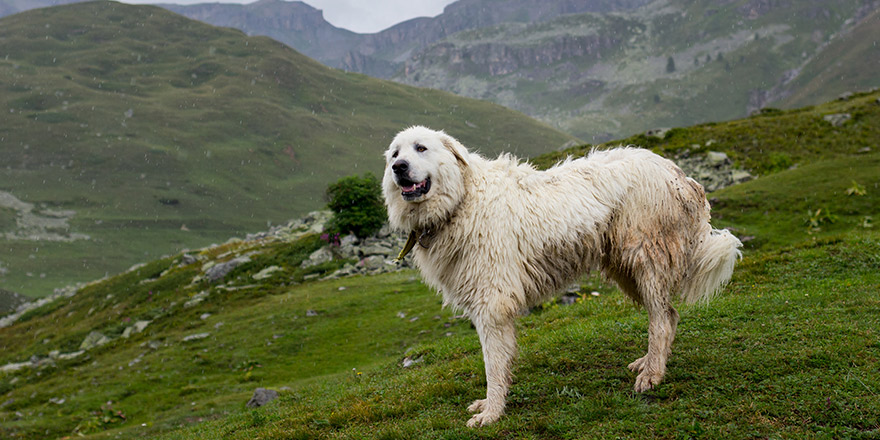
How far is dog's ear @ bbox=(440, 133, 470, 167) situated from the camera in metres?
8.01

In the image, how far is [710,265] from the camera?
7.83 metres

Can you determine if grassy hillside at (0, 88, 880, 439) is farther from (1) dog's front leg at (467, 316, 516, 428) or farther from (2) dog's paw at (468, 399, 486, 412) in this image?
(2) dog's paw at (468, 399, 486, 412)

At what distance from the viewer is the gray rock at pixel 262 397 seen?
50.3 ft

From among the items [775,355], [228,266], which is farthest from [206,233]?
[775,355]

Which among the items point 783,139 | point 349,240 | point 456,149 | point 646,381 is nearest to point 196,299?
point 349,240

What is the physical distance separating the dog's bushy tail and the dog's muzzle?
4292 millimetres

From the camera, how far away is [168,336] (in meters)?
29.3

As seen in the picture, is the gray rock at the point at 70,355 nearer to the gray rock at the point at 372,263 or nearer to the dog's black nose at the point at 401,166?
the gray rock at the point at 372,263

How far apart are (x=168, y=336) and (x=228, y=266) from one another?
1075 centimetres

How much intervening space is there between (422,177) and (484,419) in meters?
3.53

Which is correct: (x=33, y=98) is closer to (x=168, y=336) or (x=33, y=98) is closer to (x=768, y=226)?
(x=168, y=336)

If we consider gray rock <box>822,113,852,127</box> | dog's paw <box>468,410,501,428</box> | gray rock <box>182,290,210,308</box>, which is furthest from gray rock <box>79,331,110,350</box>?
gray rock <box>822,113,852,127</box>

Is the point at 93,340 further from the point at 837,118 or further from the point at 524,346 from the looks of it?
the point at 837,118

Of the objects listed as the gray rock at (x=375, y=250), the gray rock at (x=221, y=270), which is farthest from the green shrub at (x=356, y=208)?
the gray rock at (x=221, y=270)
